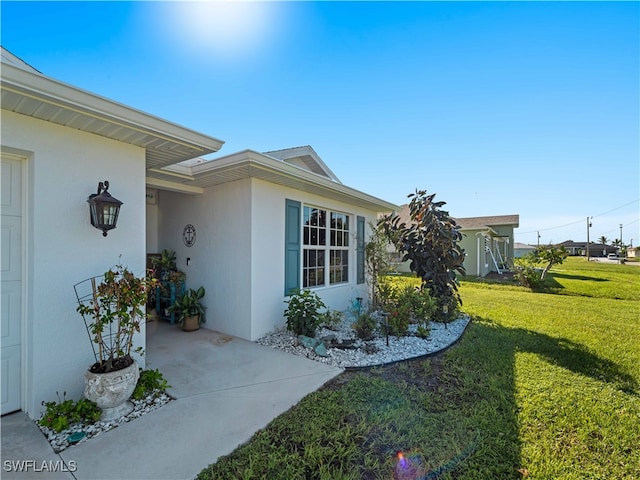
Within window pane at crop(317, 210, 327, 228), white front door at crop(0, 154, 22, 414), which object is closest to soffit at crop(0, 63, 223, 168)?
white front door at crop(0, 154, 22, 414)

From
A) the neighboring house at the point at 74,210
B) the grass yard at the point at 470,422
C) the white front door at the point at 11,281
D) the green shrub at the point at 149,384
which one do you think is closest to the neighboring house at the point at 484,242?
the grass yard at the point at 470,422

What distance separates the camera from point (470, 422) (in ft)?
8.94

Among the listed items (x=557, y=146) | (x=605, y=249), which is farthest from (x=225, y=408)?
(x=605, y=249)

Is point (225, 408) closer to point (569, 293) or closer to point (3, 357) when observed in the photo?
point (3, 357)

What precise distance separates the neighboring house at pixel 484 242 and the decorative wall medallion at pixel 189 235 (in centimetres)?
726

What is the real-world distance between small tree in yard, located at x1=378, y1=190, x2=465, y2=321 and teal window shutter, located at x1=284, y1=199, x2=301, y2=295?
96.7 inches

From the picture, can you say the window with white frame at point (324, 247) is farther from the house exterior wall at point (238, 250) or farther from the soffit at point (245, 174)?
the soffit at point (245, 174)

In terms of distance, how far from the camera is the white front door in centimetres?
270

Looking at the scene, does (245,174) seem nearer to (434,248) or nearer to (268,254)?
(268,254)

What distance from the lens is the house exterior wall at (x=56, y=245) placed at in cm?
272

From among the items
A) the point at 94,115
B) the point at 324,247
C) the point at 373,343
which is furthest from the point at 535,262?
the point at 94,115

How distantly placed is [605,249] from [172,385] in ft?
266

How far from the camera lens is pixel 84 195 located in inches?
119

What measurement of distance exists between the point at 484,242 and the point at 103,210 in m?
18.6
